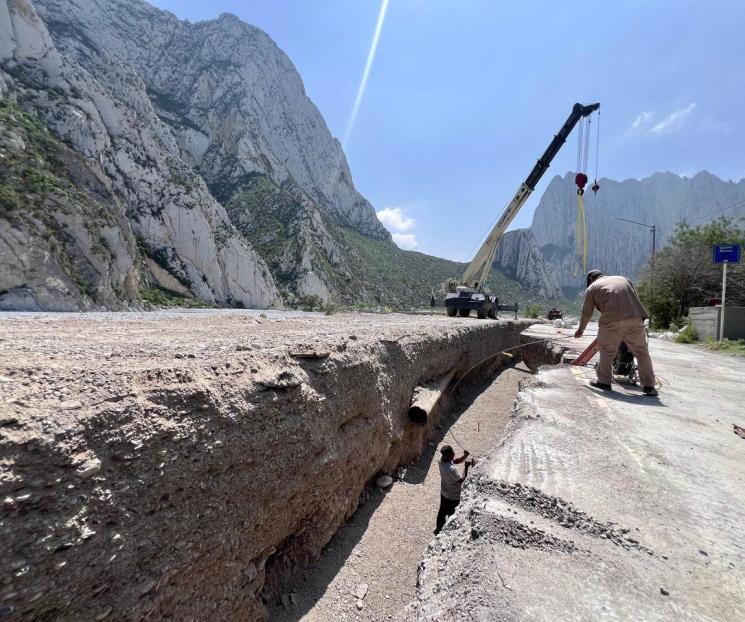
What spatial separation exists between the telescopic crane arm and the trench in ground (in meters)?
14.8

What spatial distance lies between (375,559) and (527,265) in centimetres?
9535

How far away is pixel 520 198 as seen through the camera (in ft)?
58.3

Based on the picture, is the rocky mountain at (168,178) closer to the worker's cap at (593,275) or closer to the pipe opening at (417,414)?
the pipe opening at (417,414)

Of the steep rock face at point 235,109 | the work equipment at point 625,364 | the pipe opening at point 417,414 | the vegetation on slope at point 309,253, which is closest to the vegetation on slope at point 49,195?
the pipe opening at point 417,414

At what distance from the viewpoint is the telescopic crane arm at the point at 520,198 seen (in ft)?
51.6

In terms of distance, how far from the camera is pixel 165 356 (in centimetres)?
263

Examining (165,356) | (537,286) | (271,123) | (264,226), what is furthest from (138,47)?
(537,286)

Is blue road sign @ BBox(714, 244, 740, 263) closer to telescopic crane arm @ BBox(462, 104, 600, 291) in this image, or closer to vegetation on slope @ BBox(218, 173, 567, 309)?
telescopic crane arm @ BBox(462, 104, 600, 291)

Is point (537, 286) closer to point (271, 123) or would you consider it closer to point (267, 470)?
point (271, 123)

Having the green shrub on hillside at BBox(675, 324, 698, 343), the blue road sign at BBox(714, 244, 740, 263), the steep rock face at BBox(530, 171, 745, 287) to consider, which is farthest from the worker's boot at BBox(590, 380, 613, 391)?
the steep rock face at BBox(530, 171, 745, 287)

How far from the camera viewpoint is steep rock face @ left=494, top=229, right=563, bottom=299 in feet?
286

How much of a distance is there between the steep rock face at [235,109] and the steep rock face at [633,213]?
3201 inches

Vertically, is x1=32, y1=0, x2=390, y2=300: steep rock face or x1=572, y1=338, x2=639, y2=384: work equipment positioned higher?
x1=32, y1=0, x2=390, y2=300: steep rock face

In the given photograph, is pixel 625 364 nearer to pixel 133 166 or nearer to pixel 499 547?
pixel 499 547
